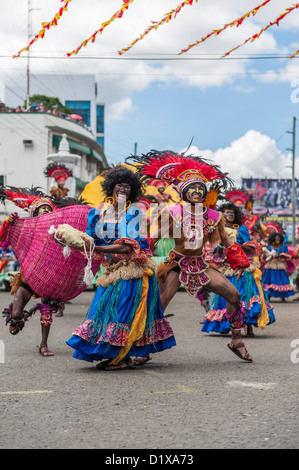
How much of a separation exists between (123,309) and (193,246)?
1.03m

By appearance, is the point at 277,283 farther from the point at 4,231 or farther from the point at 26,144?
the point at 26,144

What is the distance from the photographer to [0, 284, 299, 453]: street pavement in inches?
169

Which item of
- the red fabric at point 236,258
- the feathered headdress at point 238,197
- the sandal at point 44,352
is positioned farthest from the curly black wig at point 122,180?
the feathered headdress at point 238,197

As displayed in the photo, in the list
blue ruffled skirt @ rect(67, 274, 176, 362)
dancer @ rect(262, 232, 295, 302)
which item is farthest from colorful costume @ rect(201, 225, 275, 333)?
dancer @ rect(262, 232, 295, 302)

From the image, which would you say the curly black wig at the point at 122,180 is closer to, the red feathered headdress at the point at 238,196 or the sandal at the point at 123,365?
the sandal at the point at 123,365

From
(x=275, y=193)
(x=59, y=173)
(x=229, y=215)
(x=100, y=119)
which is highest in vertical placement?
(x=100, y=119)

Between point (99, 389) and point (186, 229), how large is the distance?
2.07 metres

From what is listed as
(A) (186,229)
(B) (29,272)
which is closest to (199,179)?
(A) (186,229)

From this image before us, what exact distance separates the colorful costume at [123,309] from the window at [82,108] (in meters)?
70.9

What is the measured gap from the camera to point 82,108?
7669 cm

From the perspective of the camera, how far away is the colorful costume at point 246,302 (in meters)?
9.63

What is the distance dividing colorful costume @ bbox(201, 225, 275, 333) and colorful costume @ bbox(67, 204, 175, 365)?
2.79m

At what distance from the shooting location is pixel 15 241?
26.4 feet

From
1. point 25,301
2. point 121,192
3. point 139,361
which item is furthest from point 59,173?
point 139,361
